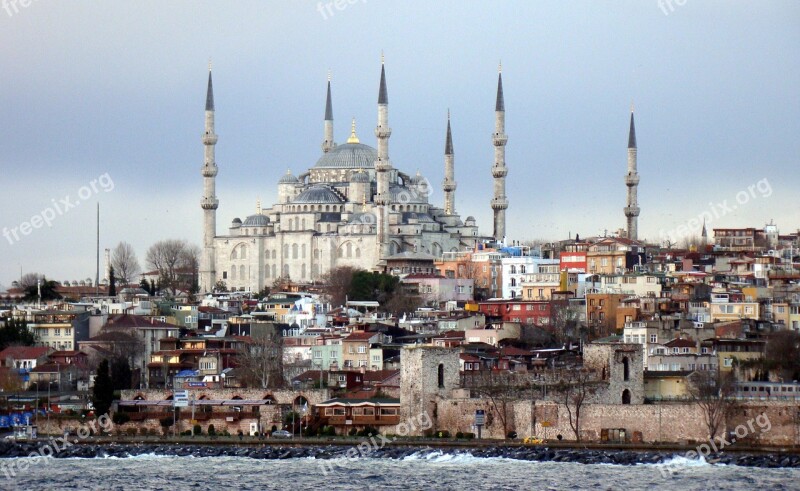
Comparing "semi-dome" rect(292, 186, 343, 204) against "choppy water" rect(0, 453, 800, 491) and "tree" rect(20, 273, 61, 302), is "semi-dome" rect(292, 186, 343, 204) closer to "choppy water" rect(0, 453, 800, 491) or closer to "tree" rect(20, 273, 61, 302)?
"tree" rect(20, 273, 61, 302)

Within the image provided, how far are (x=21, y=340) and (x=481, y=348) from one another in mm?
14453

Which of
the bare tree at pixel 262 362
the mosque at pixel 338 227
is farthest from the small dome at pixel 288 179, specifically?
the bare tree at pixel 262 362

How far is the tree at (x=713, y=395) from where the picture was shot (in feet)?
128

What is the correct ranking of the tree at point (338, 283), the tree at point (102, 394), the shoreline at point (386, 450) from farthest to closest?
the tree at point (338, 283) → the tree at point (102, 394) → the shoreline at point (386, 450)

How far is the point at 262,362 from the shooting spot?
50.4 m

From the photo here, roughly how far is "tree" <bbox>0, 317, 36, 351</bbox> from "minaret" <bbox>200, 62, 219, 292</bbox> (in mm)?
20189

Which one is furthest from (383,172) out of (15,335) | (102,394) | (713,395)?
(713,395)

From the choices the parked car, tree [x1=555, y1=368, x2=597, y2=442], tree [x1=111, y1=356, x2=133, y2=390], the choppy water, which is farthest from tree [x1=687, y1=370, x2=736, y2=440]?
tree [x1=111, y1=356, x2=133, y2=390]

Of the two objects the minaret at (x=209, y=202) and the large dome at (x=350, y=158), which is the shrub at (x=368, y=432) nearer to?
the minaret at (x=209, y=202)

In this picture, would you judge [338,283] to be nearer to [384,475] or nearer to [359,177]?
[359,177]

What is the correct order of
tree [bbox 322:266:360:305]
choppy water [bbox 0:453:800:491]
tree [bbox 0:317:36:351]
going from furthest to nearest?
tree [bbox 322:266:360:305], tree [bbox 0:317:36:351], choppy water [bbox 0:453:800:491]

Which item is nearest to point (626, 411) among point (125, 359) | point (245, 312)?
point (125, 359)

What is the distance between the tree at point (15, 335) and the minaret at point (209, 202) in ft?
66.2

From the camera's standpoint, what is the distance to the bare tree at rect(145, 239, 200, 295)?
283ft
